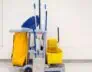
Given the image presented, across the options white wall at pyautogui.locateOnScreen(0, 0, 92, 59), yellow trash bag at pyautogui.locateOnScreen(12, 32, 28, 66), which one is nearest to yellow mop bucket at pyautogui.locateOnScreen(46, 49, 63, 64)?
yellow trash bag at pyautogui.locateOnScreen(12, 32, 28, 66)

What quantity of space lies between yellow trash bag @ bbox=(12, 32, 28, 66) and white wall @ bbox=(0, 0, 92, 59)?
22.4 inches

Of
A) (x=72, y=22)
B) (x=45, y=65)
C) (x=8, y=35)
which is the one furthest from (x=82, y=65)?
(x=8, y=35)

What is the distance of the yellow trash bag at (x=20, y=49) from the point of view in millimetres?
2070

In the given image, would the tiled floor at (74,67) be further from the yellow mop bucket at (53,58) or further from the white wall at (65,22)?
the yellow mop bucket at (53,58)

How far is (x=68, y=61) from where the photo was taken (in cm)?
271

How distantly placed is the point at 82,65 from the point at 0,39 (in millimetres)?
1139

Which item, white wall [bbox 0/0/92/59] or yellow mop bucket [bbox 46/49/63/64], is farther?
white wall [bbox 0/0/92/59]

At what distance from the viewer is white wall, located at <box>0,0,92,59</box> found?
104 inches

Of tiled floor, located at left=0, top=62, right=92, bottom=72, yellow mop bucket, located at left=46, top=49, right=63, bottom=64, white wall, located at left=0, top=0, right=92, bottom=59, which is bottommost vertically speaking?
tiled floor, located at left=0, top=62, right=92, bottom=72

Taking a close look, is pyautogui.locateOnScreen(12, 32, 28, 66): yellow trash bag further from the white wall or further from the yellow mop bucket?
the white wall

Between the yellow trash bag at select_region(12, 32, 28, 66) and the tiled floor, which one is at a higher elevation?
the yellow trash bag at select_region(12, 32, 28, 66)

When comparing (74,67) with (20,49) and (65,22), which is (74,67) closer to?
(65,22)

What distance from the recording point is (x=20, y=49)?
6.80 ft

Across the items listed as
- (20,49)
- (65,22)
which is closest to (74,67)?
(65,22)
